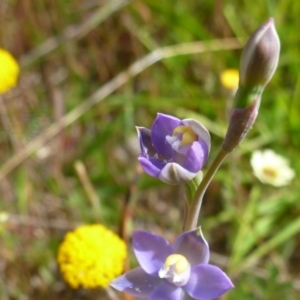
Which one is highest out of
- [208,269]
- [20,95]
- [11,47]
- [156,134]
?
[11,47]

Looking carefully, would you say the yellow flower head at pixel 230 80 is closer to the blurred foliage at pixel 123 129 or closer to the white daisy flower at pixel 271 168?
the blurred foliage at pixel 123 129

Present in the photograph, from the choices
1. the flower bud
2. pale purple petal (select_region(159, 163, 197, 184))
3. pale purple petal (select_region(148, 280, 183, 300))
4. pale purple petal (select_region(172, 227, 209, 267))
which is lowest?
pale purple petal (select_region(148, 280, 183, 300))

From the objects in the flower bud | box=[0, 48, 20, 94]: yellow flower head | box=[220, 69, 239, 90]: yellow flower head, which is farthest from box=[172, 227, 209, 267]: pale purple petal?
box=[220, 69, 239, 90]: yellow flower head

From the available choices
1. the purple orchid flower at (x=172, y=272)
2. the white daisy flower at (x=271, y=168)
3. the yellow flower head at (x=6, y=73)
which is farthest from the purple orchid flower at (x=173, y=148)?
the white daisy flower at (x=271, y=168)

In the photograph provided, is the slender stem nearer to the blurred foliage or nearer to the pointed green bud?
the pointed green bud

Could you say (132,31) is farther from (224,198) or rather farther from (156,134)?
(156,134)

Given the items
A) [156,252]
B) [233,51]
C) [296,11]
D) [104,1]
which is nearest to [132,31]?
[104,1]

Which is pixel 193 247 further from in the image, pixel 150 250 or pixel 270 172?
pixel 270 172
